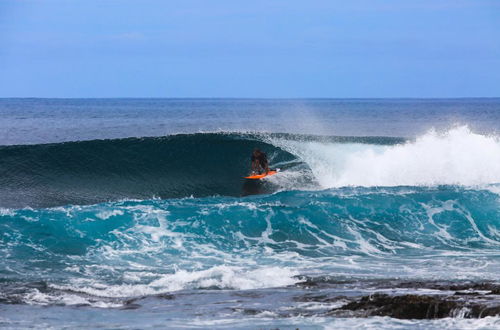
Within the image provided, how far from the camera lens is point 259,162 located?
74.4ft

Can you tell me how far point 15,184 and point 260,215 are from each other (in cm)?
954

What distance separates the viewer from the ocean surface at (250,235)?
9.73 m

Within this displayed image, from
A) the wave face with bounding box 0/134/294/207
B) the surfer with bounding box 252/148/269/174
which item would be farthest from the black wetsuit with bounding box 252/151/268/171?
the wave face with bounding box 0/134/294/207

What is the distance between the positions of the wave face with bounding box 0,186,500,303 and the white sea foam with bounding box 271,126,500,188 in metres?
2.94

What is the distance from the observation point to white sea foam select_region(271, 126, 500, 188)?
22641 millimetres

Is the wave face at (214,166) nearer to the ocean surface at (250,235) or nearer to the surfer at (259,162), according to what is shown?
the ocean surface at (250,235)

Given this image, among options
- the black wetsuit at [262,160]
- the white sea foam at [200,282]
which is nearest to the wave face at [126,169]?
the black wetsuit at [262,160]

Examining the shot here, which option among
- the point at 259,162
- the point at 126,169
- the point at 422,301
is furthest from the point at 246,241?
the point at 126,169

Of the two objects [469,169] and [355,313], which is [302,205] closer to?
[469,169]

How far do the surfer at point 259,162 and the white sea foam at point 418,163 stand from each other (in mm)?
2003

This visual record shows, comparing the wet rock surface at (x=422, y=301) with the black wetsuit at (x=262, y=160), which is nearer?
the wet rock surface at (x=422, y=301)

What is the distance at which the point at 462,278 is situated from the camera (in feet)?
39.6

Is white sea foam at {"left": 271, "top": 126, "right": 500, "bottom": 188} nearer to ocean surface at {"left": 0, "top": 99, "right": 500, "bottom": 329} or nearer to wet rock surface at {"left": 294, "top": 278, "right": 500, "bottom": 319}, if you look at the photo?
ocean surface at {"left": 0, "top": 99, "right": 500, "bottom": 329}

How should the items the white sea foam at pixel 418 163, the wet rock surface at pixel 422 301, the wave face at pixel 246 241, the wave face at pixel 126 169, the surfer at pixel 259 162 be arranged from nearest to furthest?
the wet rock surface at pixel 422 301
the wave face at pixel 246 241
the wave face at pixel 126 169
the surfer at pixel 259 162
the white sea foam at pixel 418 163
